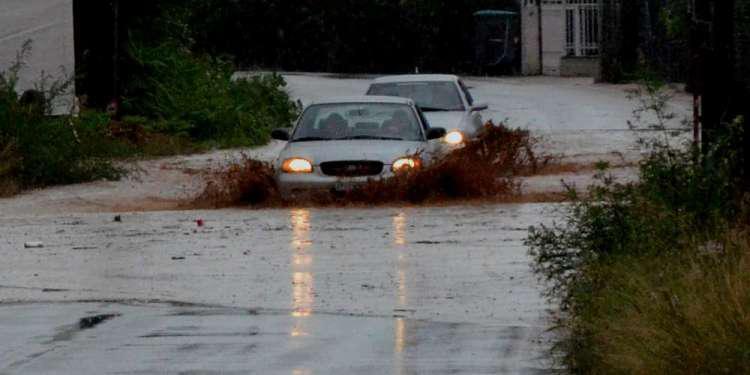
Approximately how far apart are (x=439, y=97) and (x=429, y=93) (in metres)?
0.19

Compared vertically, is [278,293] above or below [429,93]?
below

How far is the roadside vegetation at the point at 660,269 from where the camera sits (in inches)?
351

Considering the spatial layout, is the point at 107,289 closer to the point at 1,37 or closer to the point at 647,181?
the point at 647,181

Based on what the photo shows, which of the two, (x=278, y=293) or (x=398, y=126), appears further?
(x=398, y=126)

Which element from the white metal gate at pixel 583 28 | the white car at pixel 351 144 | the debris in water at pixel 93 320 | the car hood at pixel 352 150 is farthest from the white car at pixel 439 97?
the white metal gate at pixel 583 28

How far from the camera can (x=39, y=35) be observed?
32.8 meters

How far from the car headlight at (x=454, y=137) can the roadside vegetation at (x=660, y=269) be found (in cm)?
1116

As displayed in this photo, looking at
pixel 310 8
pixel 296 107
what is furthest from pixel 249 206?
pixel 310 8

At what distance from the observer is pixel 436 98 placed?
27.7 metres

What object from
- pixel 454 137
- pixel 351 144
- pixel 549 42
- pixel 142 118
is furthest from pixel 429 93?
pixel 549 42

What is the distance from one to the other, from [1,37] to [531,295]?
20425 mm

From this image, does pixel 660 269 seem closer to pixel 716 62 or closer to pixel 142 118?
pixel 716 62

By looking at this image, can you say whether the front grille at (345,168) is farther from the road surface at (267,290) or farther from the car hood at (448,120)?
the car hood at (448,120)

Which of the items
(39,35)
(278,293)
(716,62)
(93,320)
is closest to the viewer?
(93,320)
